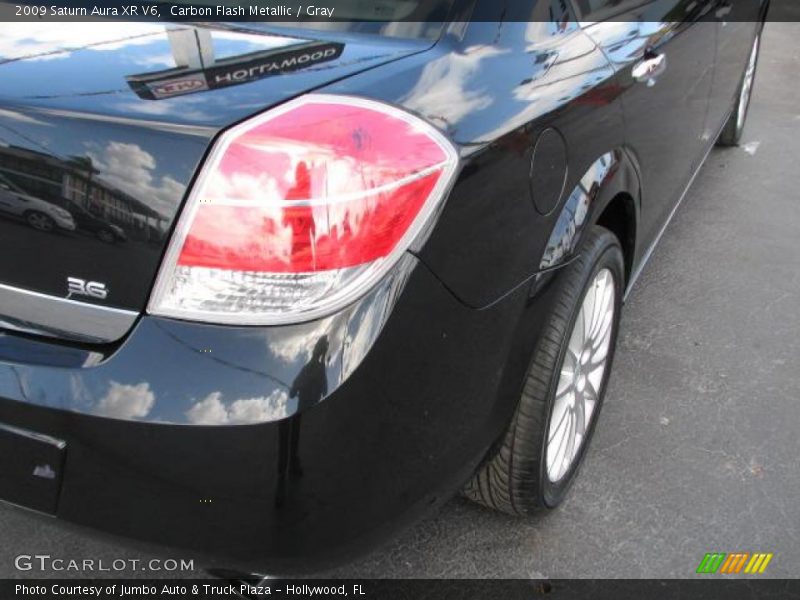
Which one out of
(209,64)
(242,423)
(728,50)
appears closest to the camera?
(242,423)

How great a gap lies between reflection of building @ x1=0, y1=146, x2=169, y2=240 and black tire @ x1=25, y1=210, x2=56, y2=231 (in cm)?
3

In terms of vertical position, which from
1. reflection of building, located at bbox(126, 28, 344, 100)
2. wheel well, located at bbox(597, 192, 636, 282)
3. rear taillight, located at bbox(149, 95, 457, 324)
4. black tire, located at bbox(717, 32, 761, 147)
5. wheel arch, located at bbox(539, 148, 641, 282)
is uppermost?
reflection of building, located at bbox(126, 28, 344, 100)

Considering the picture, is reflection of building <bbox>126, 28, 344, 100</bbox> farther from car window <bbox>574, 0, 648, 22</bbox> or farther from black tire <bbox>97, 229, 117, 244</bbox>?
car window <bbox>574, 0, 648, 22</bbox>

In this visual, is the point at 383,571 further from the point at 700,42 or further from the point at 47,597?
the point at 700,42

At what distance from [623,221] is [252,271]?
1447mm

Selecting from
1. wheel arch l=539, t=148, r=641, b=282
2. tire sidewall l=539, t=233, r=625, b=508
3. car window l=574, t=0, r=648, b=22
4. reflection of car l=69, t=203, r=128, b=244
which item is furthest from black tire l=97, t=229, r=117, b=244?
car window l=574, t=0, r=648, b=22

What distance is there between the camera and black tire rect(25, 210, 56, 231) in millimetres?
1325

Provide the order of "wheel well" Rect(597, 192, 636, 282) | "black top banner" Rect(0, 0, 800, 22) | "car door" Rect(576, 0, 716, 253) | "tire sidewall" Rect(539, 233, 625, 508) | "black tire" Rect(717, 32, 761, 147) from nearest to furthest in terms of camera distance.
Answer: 1. "black top banner" Rect(0, 0, 800, 22)
2. "tire sidewall" Rect(539, 233, 625, 508)
3. "car door" Rect(576, 0, 716, 253)
4. "wheel well" Rect(597, 192, 636, 282)
5. "black tire" Rect(717, 32, 761, 147)

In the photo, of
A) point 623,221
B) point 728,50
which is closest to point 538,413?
point 623,221

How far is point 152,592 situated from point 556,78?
156 centimetres

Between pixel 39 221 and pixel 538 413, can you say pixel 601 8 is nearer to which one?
pixel 538 413

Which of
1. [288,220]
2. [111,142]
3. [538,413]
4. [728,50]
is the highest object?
[111,142]

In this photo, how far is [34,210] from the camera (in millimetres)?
1325

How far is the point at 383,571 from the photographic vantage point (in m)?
2.09
